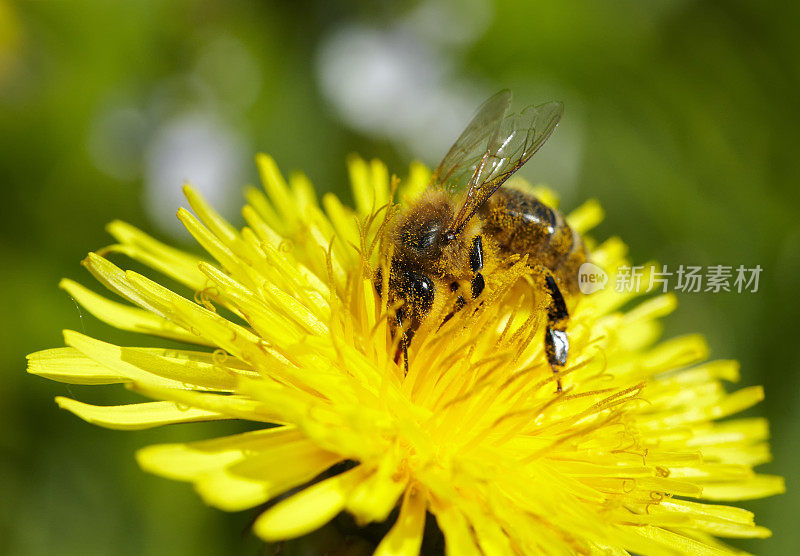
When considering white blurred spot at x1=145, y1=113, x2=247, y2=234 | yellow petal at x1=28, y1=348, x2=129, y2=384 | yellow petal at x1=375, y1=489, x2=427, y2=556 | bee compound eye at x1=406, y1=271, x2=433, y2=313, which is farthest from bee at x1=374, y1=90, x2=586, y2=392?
white blurred spot at x1=145, y1=113, x2=247, y2=234

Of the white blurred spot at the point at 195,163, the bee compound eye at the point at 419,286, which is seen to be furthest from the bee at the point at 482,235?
the white blurred spot at the point at 195,163

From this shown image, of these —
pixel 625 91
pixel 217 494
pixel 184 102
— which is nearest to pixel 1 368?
pixel 184 102

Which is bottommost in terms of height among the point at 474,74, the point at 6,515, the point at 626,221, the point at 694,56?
the point at 6,515

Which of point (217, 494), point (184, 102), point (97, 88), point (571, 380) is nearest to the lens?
point (217, 494)

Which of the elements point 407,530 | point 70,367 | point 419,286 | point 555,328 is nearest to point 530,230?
point 555,328

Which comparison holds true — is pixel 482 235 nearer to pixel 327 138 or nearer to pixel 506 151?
pixel 506 151

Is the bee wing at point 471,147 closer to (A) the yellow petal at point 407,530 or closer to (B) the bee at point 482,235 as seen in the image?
(B) the bee at point 482,235

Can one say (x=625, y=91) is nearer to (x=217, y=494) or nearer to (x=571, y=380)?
(x=571, y=380)
